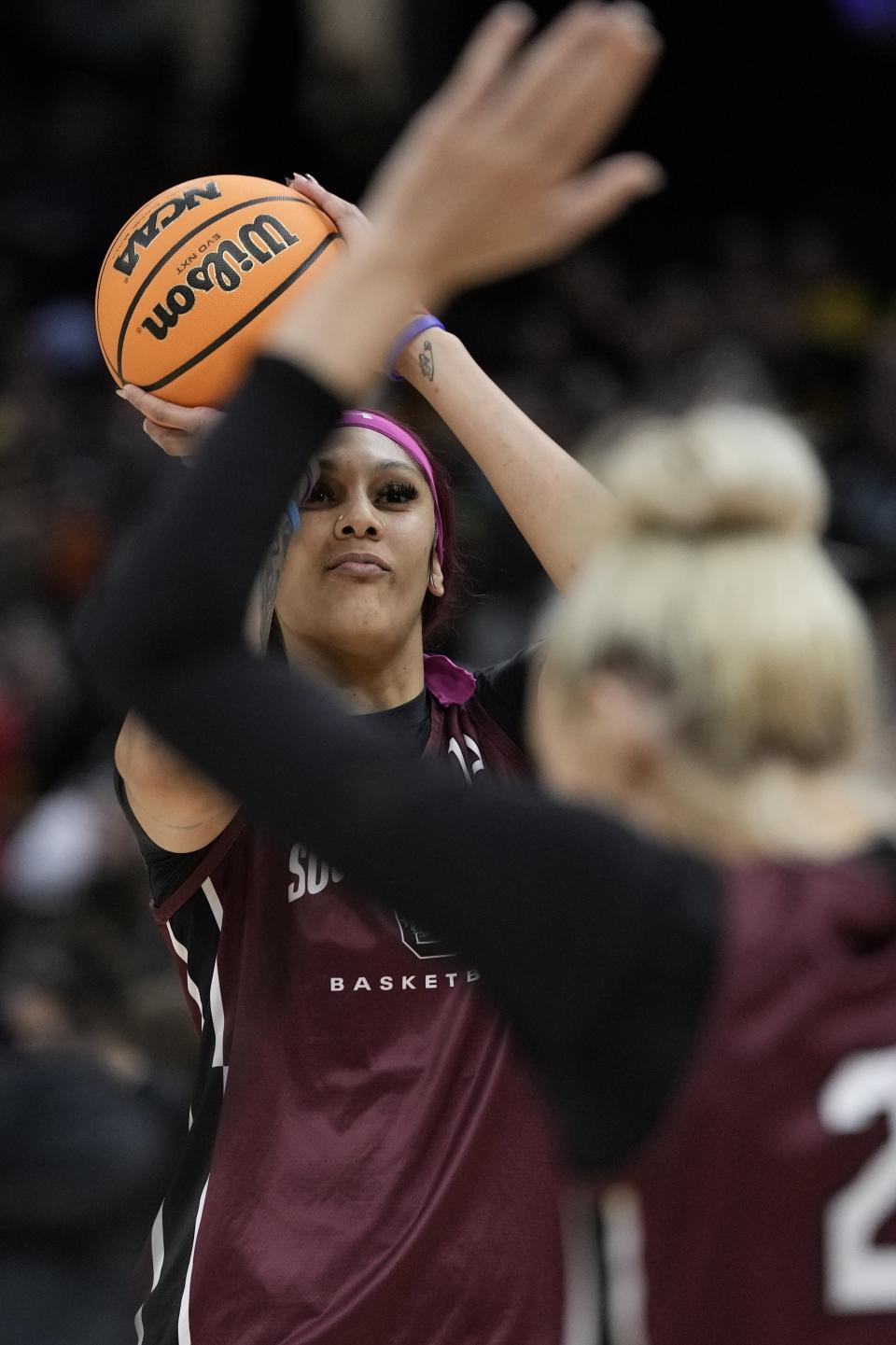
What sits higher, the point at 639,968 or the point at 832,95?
the point at 639,968

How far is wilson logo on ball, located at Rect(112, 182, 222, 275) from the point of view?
11.6 ft

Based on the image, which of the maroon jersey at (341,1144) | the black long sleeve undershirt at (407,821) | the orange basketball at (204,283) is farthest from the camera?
the orange basketball at (204,283)

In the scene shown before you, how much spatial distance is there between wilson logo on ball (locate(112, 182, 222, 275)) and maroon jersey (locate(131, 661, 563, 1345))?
103cm

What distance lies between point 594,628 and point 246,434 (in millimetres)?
365

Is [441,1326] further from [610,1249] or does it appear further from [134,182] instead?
[134,182]

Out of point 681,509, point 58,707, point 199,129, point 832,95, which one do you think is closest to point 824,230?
point 832,95

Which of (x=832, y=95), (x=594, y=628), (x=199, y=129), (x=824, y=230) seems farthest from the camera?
(x=199, y=129)

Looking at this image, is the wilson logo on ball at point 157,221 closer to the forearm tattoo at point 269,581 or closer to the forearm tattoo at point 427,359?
the forearm tattoo at point 427,359

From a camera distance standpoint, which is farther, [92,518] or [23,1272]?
[92,518]

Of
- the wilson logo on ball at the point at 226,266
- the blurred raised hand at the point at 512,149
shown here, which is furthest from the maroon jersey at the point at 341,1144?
the blurred raised hand at the point at 512,149

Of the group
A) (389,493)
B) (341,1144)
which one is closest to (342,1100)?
(341,1144)

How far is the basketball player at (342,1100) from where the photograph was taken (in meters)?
3.10

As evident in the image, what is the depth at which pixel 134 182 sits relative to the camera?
12.7 metres

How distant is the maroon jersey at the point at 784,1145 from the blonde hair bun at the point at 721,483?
0.33 metres
